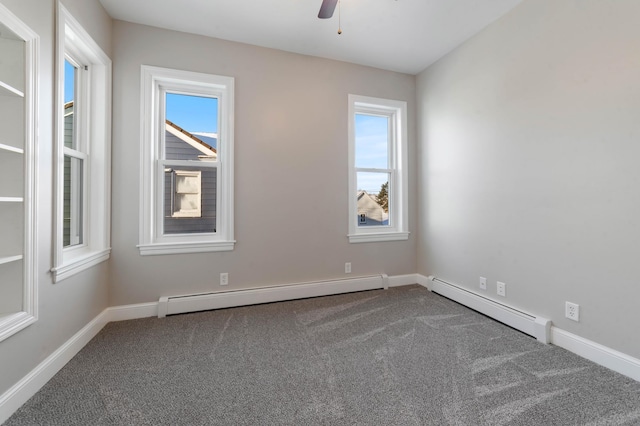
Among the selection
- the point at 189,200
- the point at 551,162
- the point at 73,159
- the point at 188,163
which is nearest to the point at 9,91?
the point at 73,159

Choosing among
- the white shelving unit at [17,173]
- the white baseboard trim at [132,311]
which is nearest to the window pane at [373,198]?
the white baseboard trim at [132,311]

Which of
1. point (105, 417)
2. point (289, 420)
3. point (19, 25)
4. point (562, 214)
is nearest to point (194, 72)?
point (19, 25)

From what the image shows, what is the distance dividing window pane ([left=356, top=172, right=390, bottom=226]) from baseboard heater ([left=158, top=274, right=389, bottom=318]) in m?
0.73

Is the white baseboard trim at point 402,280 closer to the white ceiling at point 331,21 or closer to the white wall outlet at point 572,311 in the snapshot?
the white wall outlet at point 572,311

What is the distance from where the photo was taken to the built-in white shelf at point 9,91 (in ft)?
4.62

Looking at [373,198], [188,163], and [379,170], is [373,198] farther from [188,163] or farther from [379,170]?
[188,163]

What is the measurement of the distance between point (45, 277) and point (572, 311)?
3652 millimetres

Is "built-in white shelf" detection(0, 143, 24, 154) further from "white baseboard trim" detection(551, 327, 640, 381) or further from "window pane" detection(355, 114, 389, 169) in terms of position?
"white baseboard trim" detection(551, 327, 640, 381)

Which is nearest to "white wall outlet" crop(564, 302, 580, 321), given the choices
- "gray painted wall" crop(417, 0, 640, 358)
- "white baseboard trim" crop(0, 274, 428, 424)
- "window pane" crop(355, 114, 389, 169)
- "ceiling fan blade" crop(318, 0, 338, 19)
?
"gray painted wall" crop(417, 0, 640, 358)

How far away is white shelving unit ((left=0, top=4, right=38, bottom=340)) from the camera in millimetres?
1497

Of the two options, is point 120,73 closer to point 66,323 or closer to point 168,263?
point 168,263

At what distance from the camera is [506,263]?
2520 mm

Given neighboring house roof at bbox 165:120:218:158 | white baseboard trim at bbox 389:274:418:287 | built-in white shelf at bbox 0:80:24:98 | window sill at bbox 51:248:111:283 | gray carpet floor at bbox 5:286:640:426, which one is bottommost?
gray carpet floor at bbox 5:286:640:426

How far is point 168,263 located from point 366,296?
2.17 meters
